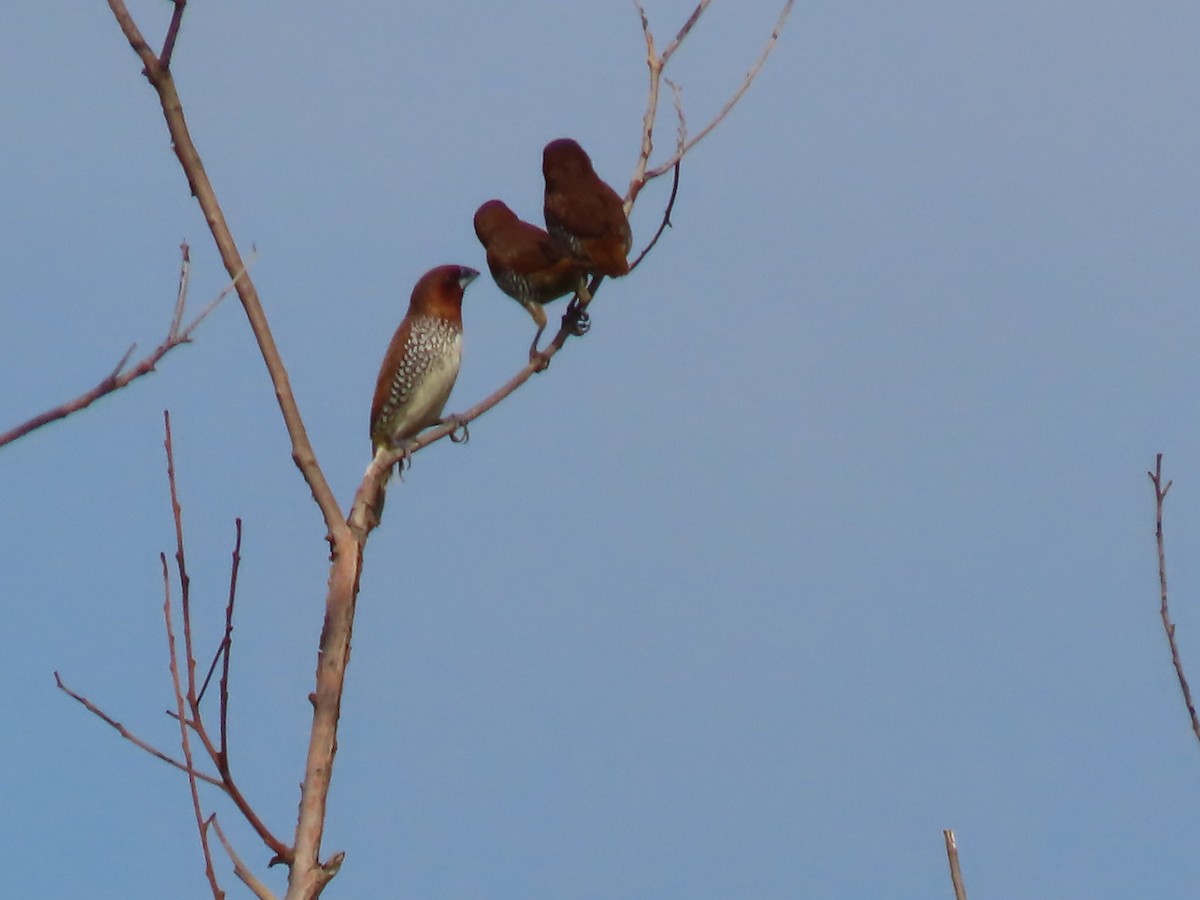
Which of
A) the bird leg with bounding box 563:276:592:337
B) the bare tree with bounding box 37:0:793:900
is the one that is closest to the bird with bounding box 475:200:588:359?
the bird leg with bounding box 563:276:592:337

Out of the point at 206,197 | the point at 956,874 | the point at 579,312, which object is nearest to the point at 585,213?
the point at 579,312

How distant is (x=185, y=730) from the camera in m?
2.28

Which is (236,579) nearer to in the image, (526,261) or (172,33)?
(172,33)

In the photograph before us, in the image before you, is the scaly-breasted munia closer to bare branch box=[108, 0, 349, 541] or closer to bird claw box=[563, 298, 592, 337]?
bird claw box=[563, 298, 592, 337]

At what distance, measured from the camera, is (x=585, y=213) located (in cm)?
462

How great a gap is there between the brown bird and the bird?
100 mm

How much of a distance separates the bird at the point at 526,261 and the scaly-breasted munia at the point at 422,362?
1.39ft

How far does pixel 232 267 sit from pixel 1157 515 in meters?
1.56

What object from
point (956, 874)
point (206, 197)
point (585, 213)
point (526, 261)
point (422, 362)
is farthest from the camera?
point (422, 362)

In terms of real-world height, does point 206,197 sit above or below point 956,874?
above

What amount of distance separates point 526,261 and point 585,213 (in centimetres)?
50

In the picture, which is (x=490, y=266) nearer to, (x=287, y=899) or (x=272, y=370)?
(x=272, y=370)

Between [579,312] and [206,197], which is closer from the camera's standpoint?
[206,197]

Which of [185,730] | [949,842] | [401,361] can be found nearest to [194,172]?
[185,730]
